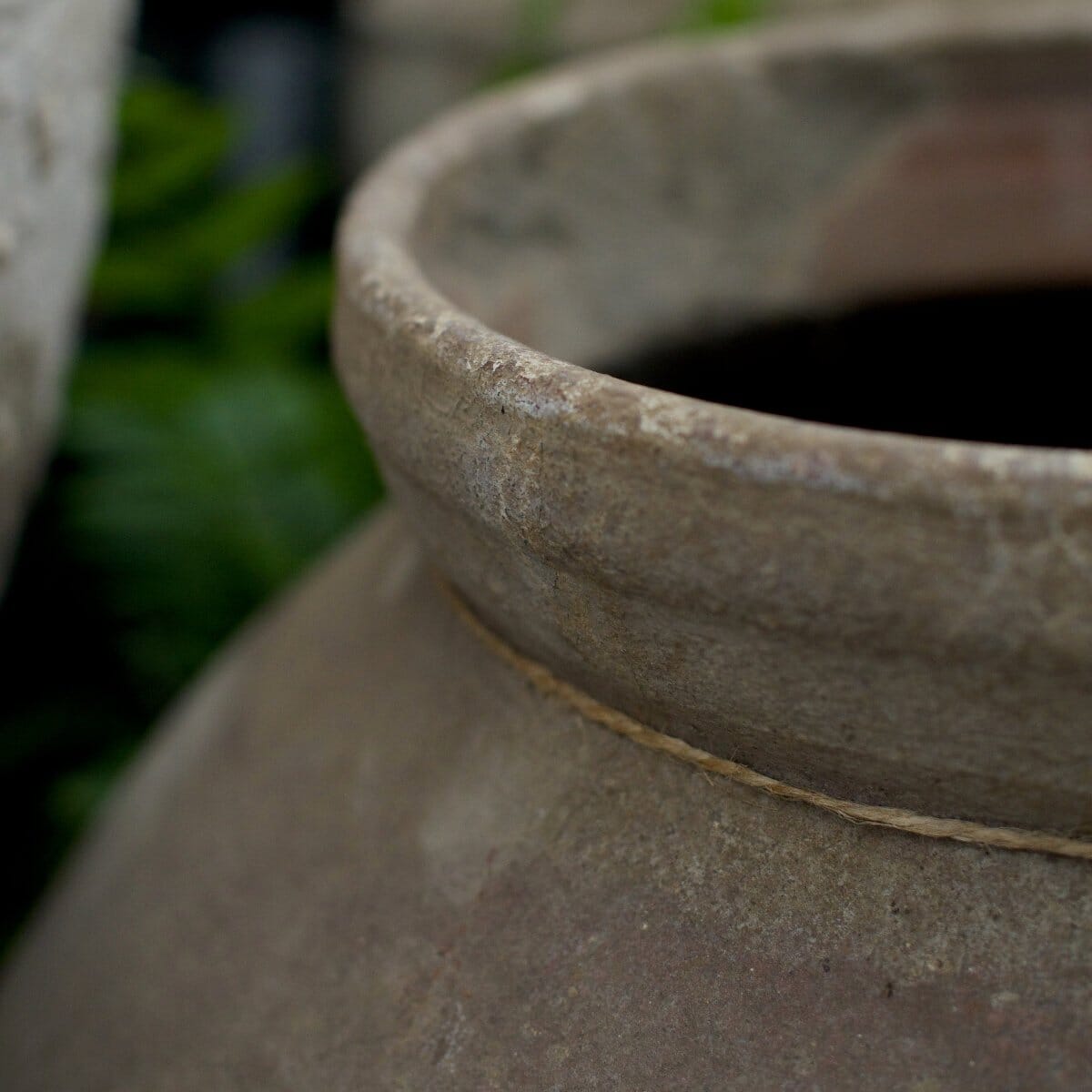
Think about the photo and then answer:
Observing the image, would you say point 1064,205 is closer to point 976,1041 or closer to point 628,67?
point 628,67

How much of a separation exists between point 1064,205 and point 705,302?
14.9 inches

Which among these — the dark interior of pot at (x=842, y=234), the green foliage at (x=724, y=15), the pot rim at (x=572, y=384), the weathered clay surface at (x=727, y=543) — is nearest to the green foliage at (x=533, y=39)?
the green foliage at (x=724, y=15)

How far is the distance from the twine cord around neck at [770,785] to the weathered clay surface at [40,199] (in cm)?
50

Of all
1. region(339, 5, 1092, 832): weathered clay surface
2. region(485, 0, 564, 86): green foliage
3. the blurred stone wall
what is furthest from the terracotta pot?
the blurred stone wall

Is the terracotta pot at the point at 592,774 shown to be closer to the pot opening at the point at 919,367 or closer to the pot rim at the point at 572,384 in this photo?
the pot rim at the point at 572,384

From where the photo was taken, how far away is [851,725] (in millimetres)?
582

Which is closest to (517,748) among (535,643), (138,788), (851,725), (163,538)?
(535,643)

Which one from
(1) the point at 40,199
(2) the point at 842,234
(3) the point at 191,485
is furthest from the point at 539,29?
(1) the point at 40,199

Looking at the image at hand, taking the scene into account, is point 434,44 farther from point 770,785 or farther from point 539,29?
point 770,785

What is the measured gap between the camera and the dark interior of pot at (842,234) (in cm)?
119

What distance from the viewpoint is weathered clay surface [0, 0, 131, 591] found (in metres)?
0.98

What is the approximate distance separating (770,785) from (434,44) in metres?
2.64

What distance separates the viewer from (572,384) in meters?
0.58

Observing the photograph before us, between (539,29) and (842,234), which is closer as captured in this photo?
(842,234)
